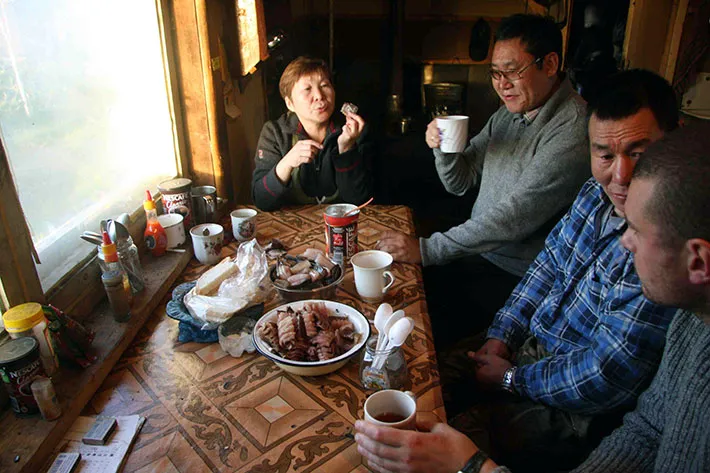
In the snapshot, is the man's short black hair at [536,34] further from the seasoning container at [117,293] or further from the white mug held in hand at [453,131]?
the seasoning container at [117,293]

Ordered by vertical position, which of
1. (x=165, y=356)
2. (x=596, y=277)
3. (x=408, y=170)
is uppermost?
(x=596, y=277)

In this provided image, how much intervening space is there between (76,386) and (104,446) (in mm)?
192

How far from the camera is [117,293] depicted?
4.38 feet

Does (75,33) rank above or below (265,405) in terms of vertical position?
above

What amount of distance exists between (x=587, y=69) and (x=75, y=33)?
307cm

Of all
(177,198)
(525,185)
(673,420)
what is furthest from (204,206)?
(673,420)

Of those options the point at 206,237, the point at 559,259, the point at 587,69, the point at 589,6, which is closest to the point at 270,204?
the point at 206,237

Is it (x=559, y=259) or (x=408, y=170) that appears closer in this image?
(x=559, y=259)

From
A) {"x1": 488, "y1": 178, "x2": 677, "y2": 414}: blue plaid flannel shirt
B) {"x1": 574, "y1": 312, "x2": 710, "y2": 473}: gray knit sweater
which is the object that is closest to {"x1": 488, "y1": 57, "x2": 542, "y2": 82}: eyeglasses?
{"x1": 488, "y1": 178, "x2": 677, "y2": 414}: blue plaid flannel shirt

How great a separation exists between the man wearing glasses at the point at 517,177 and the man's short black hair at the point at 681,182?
888 mm

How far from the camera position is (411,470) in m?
0.93

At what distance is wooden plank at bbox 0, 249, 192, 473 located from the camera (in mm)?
940

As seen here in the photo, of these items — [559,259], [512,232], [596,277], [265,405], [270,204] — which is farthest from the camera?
[270,204]

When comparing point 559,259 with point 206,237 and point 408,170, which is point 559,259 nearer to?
point 206,237
